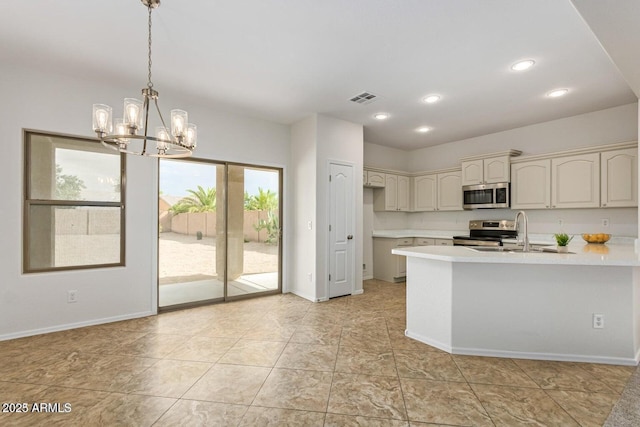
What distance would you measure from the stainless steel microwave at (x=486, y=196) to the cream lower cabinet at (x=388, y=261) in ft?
4.47

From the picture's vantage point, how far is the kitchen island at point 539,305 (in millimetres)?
2539

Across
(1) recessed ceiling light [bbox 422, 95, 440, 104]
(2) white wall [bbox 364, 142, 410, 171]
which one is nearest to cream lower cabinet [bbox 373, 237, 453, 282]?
(2) white wall [bbox 364, 142, 410, 171]

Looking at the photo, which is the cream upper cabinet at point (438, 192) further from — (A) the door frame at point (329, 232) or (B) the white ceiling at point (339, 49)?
(A) the door frame at point (329, 232)

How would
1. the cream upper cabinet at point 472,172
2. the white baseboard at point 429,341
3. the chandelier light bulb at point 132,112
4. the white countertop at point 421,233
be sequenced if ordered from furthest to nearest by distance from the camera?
the white countertop at point 421,233 → the cream upper cabinet at point 472,172 → the white baseboard at point 429,341 → the chandelier light bulb at point 132,112

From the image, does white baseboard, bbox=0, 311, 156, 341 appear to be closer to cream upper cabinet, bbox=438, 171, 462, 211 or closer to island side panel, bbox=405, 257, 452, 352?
island side panel, bbox=405, 257, 452, 352

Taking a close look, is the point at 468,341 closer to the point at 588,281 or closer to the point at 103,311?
the point at 588,281

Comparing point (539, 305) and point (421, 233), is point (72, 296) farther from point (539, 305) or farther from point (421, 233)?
point (421, 233)

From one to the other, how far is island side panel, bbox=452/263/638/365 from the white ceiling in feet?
6.15

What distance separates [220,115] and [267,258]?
2347mm

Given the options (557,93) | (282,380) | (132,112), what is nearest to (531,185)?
(557,93)

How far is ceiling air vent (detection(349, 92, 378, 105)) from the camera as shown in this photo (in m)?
3.79

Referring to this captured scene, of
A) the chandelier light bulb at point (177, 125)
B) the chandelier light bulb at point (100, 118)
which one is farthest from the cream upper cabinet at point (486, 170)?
the chandelier light bulb at point (100, 118)

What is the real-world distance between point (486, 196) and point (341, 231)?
8.88ft

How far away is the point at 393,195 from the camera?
630 cm
